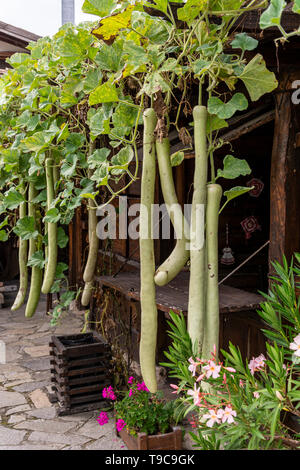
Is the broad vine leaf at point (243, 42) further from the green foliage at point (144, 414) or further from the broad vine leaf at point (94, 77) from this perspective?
the green foliage at point (144, 414)

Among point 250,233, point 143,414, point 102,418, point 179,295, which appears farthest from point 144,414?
point 250,233

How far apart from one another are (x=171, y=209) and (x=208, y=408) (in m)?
0.91

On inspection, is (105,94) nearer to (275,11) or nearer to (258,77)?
(258,77)

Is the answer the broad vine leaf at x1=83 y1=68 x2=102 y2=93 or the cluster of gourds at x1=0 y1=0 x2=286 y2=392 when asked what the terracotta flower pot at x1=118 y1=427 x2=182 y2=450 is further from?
the broad vine leaf at x1=83 y1=68 x2=102 y2=93

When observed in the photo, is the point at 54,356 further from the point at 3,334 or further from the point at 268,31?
the point at 268,31

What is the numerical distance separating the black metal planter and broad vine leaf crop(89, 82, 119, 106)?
2880 millimetres

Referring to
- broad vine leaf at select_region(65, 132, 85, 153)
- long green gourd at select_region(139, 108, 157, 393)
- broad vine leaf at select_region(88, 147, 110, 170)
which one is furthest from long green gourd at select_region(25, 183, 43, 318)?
long green gourd at select_region(139, 108, 157, 393)

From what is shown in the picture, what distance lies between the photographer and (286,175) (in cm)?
335

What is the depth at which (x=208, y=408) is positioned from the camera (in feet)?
6.57

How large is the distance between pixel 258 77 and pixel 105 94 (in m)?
0.90

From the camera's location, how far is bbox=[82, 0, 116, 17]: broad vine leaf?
278 centimetres
